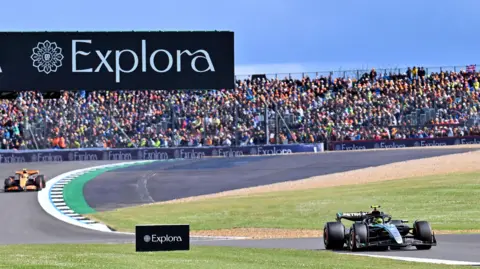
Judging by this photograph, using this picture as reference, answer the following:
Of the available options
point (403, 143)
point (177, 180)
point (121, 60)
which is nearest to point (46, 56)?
point (121, 60)

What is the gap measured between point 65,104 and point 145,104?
13.0 ft

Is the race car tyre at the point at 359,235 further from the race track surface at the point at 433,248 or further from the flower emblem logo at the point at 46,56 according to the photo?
the flower emblem logo at the point at 46,56

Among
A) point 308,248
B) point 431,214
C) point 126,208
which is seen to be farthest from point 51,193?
point 308,248

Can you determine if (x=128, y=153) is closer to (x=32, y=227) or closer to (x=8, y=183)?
(x=8, y=183)

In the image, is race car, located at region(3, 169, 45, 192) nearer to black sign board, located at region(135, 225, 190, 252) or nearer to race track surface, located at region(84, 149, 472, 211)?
race track surface, located at region(84, 149, 472, 211)

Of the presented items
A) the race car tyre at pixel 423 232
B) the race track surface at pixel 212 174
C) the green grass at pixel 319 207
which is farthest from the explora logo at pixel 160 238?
the race track surface at pixel 212 174

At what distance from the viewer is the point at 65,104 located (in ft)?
164

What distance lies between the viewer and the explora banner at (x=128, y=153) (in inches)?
2034

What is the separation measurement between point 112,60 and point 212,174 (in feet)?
106

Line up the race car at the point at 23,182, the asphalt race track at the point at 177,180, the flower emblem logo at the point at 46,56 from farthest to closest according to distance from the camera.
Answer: the race car at the point at 23,182 → the asphalt race track at the point at 177,180 → the flower emblem logo at the point at 46,56

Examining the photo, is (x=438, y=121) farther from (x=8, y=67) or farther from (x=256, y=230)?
(x=8, y=67)

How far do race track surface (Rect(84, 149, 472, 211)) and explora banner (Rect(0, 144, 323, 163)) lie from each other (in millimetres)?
731

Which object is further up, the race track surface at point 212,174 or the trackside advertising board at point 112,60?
the trackside advertising board at point 112,60

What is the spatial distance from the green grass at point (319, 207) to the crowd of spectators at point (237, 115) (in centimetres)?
843
